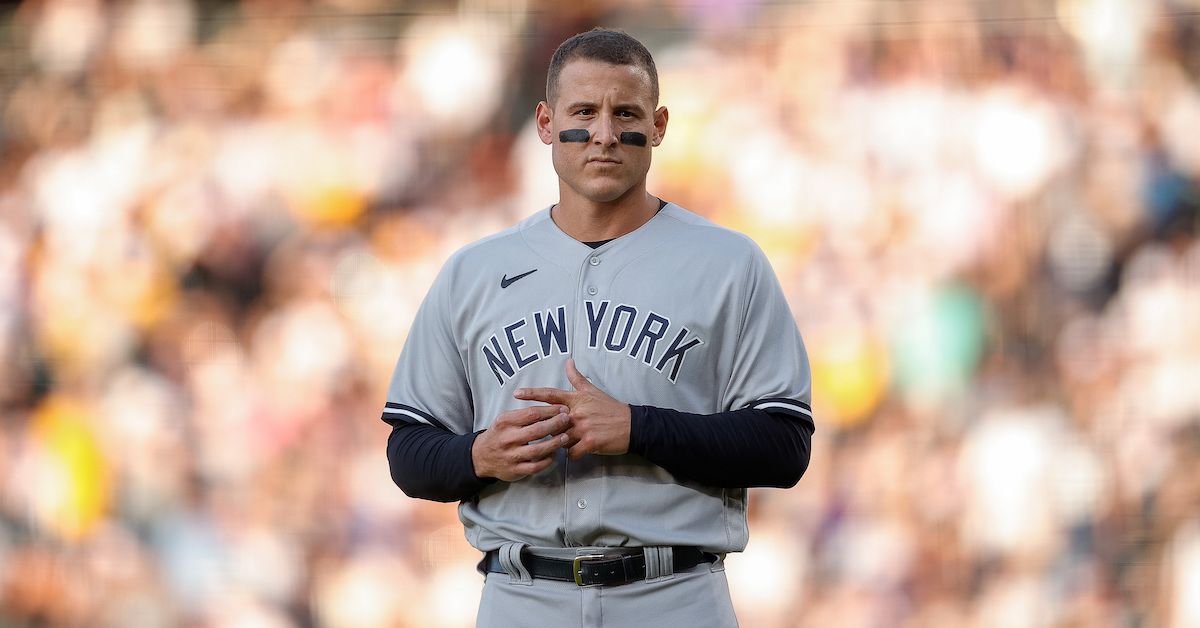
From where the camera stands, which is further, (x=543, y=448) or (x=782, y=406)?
(x=782, y=406)

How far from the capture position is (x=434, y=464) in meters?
1.72

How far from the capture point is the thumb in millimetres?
1621

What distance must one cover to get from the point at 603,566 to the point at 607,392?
26 cm

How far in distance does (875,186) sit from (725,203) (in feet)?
1.45

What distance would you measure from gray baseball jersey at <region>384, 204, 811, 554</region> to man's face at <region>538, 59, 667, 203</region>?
113 millimetres

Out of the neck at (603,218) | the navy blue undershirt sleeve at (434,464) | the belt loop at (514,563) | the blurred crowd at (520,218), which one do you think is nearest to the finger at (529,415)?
the navy blue undershirt sleeve at (434,464)

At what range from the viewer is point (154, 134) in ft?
11.8

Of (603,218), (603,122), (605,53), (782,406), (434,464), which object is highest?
(605,53)

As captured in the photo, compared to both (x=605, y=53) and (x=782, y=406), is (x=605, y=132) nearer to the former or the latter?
(x=605, y=53)

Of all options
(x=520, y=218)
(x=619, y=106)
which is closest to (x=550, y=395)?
(x=619, y=106)

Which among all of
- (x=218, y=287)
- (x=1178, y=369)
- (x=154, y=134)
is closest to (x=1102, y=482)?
(x=1178, y=369)

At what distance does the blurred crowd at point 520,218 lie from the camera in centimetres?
319

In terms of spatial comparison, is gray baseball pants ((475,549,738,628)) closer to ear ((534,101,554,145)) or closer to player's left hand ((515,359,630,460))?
player's left hand ((515,359,630,460))

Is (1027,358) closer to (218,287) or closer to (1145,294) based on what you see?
(1145,294)
